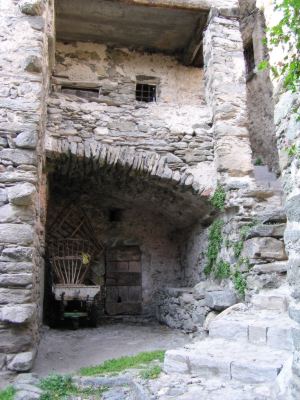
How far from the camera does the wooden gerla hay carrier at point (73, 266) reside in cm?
675

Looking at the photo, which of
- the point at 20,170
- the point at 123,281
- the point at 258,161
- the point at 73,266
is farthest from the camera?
the point at 258,161

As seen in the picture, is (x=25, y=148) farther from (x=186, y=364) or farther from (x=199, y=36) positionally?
(x=199, y=36)

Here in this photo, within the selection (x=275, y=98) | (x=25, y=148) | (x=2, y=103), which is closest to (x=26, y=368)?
(x=25, y=148)

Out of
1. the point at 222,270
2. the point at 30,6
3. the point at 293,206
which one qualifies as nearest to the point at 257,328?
the point at 293,206

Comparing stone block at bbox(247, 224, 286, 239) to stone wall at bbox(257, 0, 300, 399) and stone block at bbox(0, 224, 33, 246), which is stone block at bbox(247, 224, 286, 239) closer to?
stone wall at bbox(257, 0, 300, 399)

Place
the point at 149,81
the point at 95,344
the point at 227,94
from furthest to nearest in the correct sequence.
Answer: the point at 149,81, the point at 227,94, the point at 95,344

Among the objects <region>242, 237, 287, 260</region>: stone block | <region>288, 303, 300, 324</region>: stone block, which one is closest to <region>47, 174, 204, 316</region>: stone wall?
<region>242, 237, 287, 260</region>: stone block

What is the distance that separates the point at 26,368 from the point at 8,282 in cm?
81

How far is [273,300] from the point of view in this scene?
4266 mm

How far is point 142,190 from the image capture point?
22.3ft

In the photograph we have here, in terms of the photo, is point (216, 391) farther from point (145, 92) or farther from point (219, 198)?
point (145, 92)

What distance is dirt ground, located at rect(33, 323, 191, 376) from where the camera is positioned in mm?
4293

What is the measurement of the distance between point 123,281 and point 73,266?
45.1 inches

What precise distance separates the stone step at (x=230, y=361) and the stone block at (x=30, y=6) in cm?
410
